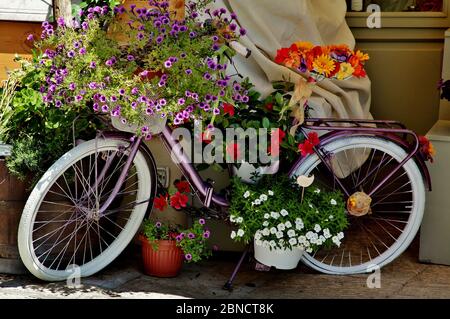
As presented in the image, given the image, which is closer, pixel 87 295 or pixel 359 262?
pixel 87 295

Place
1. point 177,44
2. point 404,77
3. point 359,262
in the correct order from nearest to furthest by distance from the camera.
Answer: point 177,44
point 359,262
point 404,77

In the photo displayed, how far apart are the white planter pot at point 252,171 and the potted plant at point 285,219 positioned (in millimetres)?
88

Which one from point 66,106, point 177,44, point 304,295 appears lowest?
point 304,295

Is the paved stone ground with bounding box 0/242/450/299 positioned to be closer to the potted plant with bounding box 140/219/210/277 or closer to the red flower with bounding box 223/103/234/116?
the potted plant with bounding box 140/219/210/277

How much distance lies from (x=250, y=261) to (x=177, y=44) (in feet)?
4.74

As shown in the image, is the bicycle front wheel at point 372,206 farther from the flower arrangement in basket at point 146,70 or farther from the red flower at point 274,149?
the flower arrangement in basket at point 146,70

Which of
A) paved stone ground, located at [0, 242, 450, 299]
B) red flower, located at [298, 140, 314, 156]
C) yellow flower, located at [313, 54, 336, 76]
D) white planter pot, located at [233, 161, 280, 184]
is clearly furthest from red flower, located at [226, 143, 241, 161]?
paved stone ground, located at [0, 242, 450, 299]

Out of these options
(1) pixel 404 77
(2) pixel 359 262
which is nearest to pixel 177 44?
(2) pixel 359 262

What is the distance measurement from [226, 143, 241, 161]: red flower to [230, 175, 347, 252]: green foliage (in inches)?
6.4

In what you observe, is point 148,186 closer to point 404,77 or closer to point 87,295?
point 87,295

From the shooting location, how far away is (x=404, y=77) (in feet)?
20.2

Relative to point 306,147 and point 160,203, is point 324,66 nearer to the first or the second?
point 306,147

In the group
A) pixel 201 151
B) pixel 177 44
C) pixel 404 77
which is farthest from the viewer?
pixel 404 77

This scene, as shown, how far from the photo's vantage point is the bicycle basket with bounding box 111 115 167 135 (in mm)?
4707
